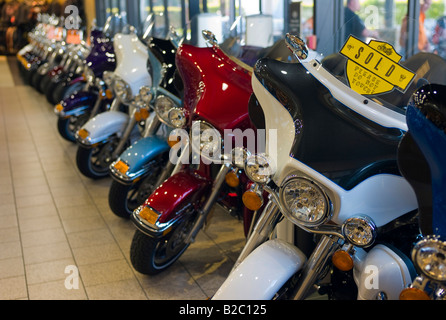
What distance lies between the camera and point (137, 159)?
310cm

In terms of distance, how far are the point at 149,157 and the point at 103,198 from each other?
1010 millimetres

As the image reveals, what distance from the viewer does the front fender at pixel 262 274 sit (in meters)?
1.61

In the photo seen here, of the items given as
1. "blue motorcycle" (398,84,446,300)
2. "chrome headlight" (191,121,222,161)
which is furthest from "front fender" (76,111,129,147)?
"blue motorcycle" (398,84,446,300)

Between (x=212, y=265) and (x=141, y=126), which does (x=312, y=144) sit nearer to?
(x=212, y=265)

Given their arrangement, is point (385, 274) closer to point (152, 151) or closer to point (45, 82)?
point (152, 151)

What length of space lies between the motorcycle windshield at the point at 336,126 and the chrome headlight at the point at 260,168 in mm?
106

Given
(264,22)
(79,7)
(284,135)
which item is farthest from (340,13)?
(79,7)

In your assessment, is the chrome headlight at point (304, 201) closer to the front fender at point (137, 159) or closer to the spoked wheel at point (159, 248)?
the spoked wheel at point (159, 248)

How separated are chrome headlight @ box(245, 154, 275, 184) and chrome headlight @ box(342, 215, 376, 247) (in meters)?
0.29

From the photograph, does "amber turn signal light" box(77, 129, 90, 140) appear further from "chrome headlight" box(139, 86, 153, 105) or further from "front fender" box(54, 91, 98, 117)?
"front fender" box(54, 91, 98, 117)

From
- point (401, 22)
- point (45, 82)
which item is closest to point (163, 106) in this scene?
point (401, 22)

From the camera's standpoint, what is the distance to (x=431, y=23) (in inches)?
146

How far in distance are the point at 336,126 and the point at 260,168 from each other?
27 centimetres

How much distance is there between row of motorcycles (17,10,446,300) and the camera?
133 centimetres
